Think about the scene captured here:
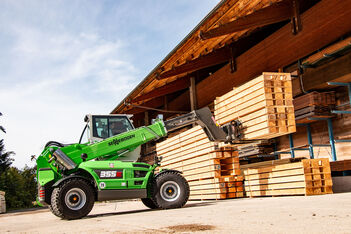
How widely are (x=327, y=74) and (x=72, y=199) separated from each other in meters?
7.82

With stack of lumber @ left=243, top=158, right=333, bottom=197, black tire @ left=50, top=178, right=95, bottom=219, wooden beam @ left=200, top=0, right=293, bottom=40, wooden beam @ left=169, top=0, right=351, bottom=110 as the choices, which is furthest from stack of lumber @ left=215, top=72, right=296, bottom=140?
black tire @ left=50, top=178, right=95, bottom=219

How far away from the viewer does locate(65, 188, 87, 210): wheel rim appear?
325 inches

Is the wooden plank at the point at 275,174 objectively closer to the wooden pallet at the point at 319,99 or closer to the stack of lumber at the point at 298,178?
the stack of lumber at the point at 298,178

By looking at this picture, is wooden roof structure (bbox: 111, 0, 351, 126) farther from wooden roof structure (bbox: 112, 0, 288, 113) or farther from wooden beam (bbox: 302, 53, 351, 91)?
wooden beam (bbox: 302, 53, 351, 91)

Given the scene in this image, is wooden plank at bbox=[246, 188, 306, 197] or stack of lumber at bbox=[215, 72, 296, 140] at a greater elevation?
stack of lumber at bbox=[215, 72, 296, 140]

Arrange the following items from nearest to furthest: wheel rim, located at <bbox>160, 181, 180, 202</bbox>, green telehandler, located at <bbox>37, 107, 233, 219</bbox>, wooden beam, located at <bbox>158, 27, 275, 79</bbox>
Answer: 1. green telehandler, located at <bbox>37, 107, 233, 219</bbox>
2. wheel rim, located at <bbox>160, 181, 180, 202</bbox>
3. wooden beam, located at <bbox>158, 27, 275, 79</bbox>

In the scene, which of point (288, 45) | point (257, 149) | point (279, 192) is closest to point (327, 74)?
point (288, 45)

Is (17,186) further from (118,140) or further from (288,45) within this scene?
(288,45)

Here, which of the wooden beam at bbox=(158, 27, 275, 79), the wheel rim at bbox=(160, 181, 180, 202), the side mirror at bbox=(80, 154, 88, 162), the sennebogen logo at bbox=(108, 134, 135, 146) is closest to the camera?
the side mirror at bbox=(80, 154, 88, 162)

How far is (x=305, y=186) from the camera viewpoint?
972 cm

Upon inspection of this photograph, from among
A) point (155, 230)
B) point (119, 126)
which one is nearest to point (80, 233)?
point (155, 230)

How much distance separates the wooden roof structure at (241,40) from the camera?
1145 cm

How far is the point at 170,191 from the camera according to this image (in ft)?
30.7

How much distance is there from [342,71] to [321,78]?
2.96ft
